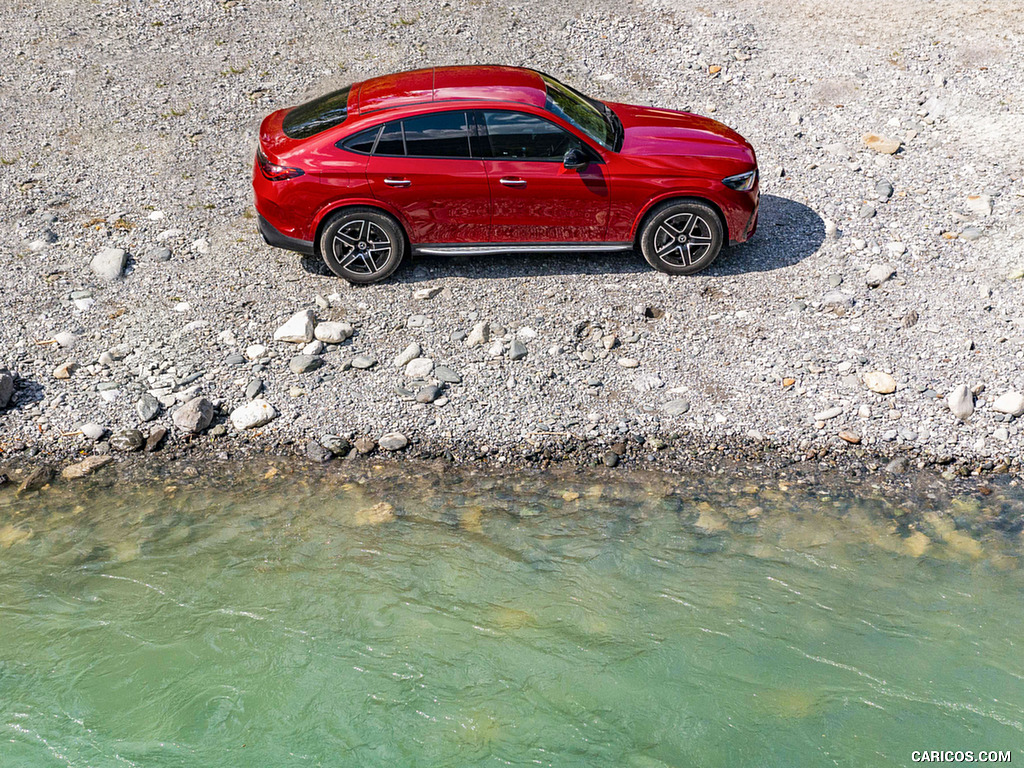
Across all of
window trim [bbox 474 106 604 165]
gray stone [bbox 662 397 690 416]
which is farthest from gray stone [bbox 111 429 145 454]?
gray stone [bbox 662 397 690 416]

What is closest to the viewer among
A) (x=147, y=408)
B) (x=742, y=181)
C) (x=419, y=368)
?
(x=147, y=408)

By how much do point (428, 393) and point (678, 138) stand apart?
11.7 ft

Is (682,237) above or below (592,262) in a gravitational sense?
above

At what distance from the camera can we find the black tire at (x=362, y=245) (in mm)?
7770

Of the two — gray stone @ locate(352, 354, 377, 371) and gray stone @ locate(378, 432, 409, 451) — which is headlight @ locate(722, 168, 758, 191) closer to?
gray stone @ locate(352, 354, 377, 371)

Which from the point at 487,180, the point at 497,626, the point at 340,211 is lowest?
the point at 497,626

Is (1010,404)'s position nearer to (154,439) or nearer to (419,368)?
(419,368)

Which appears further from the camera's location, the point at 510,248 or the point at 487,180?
the point at 510,248

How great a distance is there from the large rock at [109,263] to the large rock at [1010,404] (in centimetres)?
839

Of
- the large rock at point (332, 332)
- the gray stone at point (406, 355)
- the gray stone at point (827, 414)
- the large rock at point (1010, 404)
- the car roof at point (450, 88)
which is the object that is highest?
the car roof at point (450, 88)

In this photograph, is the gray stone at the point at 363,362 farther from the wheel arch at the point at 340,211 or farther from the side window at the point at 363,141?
the side window at the point at 363,141

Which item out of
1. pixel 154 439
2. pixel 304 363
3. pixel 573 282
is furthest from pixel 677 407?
pixel 154 439

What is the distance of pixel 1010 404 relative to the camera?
6711 mm

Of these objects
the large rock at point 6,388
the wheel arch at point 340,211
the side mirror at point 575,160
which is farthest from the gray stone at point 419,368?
the large rock at point 6,388
